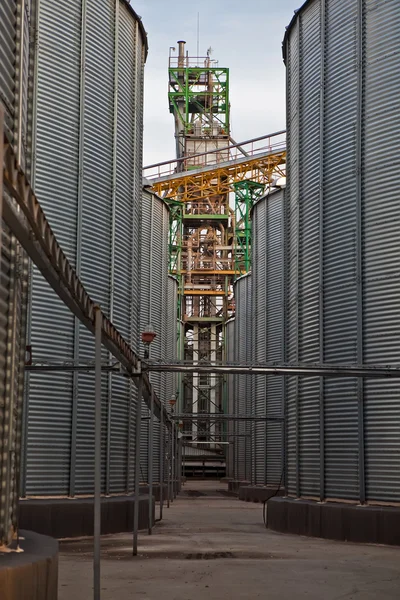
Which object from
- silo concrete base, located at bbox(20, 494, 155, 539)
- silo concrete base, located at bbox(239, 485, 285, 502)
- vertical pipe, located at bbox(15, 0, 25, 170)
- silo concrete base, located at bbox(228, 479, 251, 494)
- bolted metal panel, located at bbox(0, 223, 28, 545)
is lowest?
silo concrete base, located at bbox(228, 479, 251, 494)

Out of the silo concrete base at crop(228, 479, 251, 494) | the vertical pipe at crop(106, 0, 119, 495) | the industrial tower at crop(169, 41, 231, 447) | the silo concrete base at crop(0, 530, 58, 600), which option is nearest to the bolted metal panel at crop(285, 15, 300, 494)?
the vertical pipe at crop(106, 0, 119, 495)

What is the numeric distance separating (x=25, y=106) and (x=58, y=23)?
11.0m

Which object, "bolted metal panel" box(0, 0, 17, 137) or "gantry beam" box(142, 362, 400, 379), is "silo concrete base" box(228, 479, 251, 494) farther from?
"bolted metal panel" box(0, 0, 17, 137)

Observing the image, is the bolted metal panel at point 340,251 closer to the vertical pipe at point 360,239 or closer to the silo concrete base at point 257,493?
the vertical pipe at point 360,239

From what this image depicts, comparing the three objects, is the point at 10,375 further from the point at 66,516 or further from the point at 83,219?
the point at 83,219

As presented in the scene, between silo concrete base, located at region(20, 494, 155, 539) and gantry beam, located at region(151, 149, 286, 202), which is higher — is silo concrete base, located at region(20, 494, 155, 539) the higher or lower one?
the lower one

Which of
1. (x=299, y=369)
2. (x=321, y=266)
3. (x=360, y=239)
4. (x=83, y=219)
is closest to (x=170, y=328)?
(x=321, y=266)

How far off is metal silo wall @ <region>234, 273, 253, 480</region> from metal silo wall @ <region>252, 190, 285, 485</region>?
6880 millimetres

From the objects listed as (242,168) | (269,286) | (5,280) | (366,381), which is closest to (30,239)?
(5,280)

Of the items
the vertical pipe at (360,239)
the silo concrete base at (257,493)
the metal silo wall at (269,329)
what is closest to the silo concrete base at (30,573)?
the vertical pipe at (360,239)

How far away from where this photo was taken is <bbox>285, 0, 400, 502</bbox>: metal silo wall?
75.0 feet

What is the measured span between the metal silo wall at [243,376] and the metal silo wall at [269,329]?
22.6ft

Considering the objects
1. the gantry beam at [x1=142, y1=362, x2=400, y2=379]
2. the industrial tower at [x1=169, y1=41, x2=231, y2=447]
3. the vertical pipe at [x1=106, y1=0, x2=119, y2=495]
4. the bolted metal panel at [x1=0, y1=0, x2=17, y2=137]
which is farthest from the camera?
the industrial tower at [x1=169, y1=41, x2=231, y2=447]

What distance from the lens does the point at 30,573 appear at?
10492 mm
